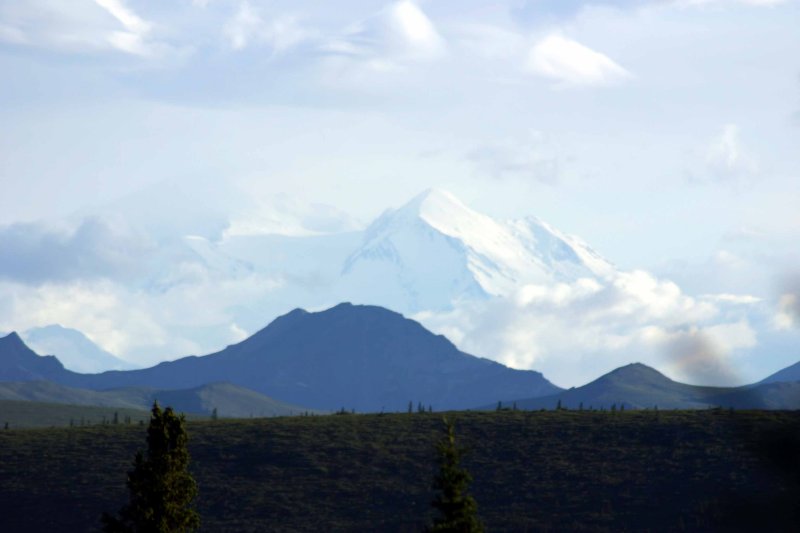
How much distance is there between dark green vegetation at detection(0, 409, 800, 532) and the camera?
92000 millimetres

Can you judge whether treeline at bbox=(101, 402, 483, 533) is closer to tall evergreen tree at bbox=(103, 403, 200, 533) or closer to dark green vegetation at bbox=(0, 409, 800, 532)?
tall evergreen tree at bbox=(103, 403, 200, 533)

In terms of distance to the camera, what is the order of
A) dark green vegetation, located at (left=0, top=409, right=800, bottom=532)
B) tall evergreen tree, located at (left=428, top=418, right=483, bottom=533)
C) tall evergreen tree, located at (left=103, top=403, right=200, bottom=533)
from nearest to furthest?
tall evergreen tree, located at (left=428, top=418, right=483, bottom=533) < tall evergreen tree, located at (left=103, top=403, right=200, bottom=533) < dark green vegetation, located at (left=0, top=409, right=800, bottom=532)

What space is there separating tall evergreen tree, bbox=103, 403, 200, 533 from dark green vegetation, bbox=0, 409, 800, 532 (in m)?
44.8

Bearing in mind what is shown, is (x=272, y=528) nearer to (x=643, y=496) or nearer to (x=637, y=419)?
(x=643, y=496)

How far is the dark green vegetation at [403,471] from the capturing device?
9200 cm

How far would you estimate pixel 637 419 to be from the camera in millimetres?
114688

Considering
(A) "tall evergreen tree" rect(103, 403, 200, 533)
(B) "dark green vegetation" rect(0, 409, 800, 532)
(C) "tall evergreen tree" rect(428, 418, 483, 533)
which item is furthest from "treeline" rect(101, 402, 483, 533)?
(B) "dark green vegetation" rect(0, 409, 800, 532)

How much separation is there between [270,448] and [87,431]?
1852 centimetres

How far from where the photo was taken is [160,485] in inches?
1754

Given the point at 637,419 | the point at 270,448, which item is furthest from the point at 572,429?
the point at 270,448

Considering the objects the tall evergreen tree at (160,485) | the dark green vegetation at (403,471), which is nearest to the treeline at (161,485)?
the tall evergreen tree at (160,485)

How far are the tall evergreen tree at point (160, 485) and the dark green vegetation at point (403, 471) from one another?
44.8 metres

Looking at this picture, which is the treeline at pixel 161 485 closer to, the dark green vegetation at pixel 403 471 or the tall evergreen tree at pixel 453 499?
the tall evergreen tree at pixel 453 499

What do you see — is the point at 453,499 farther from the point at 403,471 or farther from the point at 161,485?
the point at 403,471
